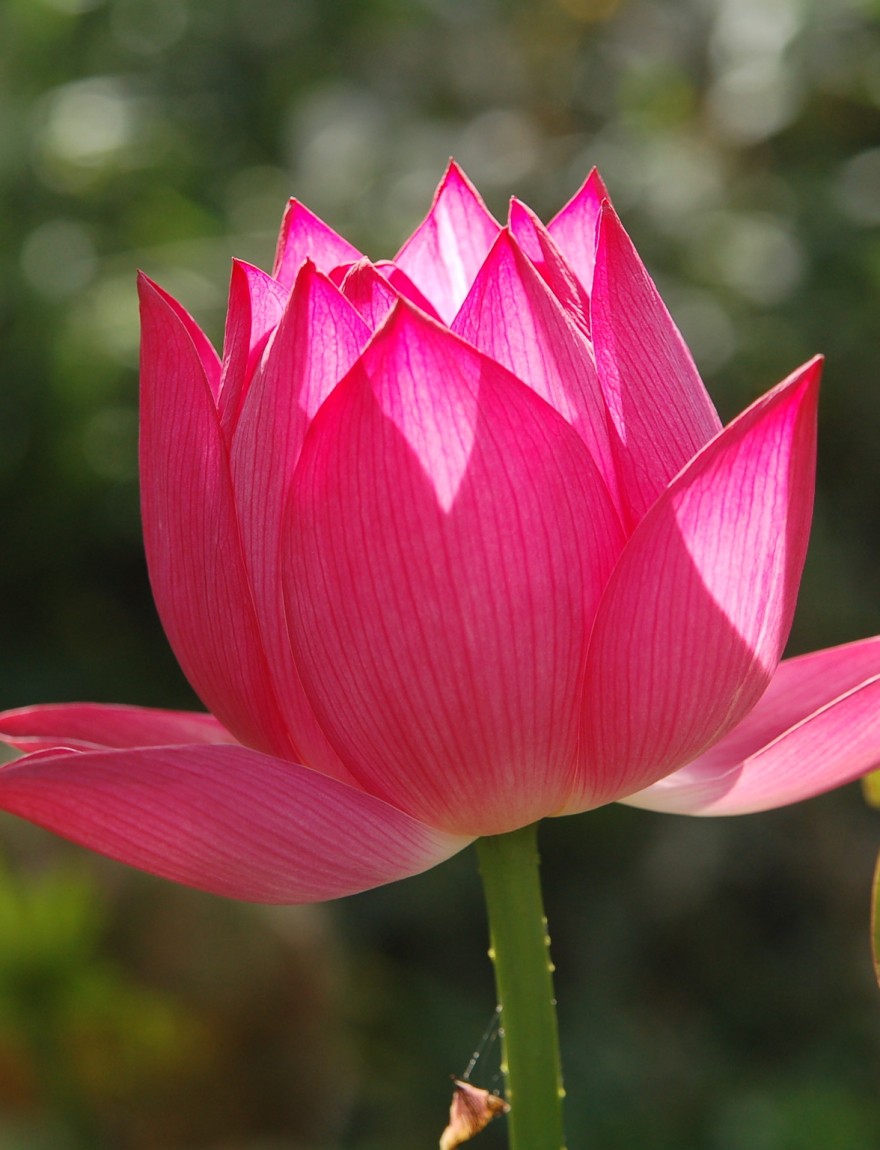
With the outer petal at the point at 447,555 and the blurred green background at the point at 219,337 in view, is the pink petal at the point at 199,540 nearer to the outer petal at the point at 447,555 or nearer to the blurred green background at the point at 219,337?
the outer petal at the point at 447,555

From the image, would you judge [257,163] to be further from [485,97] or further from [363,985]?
[363,985]

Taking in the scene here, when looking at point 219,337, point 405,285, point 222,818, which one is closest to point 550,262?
point 405,285

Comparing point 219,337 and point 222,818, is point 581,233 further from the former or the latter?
point 219,337

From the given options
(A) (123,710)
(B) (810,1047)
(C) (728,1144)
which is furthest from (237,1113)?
(A) (123,710)

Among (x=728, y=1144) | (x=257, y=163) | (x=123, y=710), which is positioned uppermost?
(x=257, y=163)

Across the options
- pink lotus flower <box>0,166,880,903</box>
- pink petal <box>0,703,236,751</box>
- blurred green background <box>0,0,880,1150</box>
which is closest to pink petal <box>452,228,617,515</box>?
pink lotus flower <box>0,166,880,903</box>
